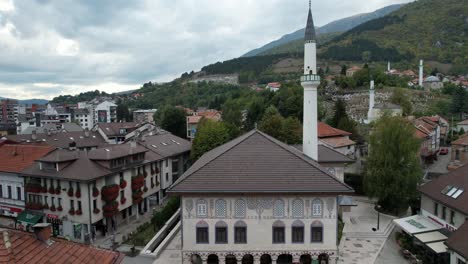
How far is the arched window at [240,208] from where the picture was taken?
64.1ft

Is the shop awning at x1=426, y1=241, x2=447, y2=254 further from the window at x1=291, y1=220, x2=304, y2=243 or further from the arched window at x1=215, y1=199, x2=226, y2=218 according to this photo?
the arched window at x1=215, y1=199, x2=226, y2=218

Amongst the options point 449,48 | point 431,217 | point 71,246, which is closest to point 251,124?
point 431,217

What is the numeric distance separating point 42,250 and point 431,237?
889 inches

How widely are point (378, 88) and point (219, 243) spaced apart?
6670 cm

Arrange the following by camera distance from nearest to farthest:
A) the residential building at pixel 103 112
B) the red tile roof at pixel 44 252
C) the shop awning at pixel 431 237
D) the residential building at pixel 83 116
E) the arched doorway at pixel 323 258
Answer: the red tile roof at pixel 44 252, the arched doorway at pixel 323 258, the shop awning at pixel 431 237, the residential building at pixel 83 116, the residential building at pixel 103 112

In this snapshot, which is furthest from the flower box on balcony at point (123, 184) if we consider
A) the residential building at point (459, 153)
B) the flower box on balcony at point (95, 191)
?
the residential building at point (459, 153)

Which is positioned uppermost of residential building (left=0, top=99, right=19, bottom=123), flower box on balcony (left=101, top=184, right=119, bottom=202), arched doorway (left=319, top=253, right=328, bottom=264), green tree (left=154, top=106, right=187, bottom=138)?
residential building (left=0, top=99, right=19, bottom=123)

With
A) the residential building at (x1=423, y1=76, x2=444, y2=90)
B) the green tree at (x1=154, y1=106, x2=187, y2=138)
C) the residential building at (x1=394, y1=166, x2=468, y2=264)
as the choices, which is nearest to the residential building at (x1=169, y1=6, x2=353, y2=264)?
the residential building at (x1=394, y1=166, x2=468, y2=264)

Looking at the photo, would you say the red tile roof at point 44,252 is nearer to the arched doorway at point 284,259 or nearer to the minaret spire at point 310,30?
the arched doorway at point 284,259

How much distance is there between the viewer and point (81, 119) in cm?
11025

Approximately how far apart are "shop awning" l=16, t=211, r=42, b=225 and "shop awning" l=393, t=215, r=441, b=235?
98.3ft

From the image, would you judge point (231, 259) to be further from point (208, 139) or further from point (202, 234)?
point (208, 139)

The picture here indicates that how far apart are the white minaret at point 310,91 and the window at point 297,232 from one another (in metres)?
8.23

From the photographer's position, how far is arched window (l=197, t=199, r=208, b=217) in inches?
771
